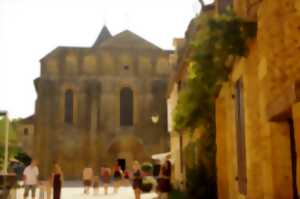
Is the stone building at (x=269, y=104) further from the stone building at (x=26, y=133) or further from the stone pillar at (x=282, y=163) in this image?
the stone building at (x=26, y=133)

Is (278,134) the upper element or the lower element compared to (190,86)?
lower

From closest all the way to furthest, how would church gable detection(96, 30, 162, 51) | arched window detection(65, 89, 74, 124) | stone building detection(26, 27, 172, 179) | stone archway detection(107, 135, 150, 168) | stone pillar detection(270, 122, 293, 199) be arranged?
1. stone pillar detection(270, 122, 293, 199)
2. stone building detection(26, 27, 172, 179)
3. stone archway detection(107, 135, 150, 168)
4. arched window detection(65, 89, 74, 124)
5. church gable detection(96, 30, 162, 51)

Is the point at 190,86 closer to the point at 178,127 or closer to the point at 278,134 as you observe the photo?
the point at 178,127

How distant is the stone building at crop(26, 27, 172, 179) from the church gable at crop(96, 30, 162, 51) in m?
0.83

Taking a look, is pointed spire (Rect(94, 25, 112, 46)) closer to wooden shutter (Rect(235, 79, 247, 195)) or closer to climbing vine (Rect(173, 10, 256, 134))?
climbing vine (Rect(173, 10, 256, 134))

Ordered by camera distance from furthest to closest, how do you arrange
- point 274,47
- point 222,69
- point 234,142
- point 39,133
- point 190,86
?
point 39,133 → point 190,86 → point 234,142 → point 222,69 → point 274,47

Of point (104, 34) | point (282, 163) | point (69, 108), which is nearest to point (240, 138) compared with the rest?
point (282, 163)

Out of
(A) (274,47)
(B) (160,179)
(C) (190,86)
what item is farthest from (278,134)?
(B) (160,179)

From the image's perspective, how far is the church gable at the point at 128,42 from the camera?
152 feet

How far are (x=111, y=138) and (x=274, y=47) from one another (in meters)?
37.1

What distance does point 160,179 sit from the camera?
1570 centimetres

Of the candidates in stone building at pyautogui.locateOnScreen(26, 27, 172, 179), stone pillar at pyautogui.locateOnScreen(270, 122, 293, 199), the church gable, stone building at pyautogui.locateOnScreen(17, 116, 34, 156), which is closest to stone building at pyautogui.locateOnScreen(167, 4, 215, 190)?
stone pillar at pyautogui.locateOnScreen(270, 122, 293, 199)

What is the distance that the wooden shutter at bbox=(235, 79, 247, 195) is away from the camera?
32.2ft

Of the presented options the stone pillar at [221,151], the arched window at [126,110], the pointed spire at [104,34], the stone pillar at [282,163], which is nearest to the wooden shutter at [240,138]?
the stone pillar at [221,151]
